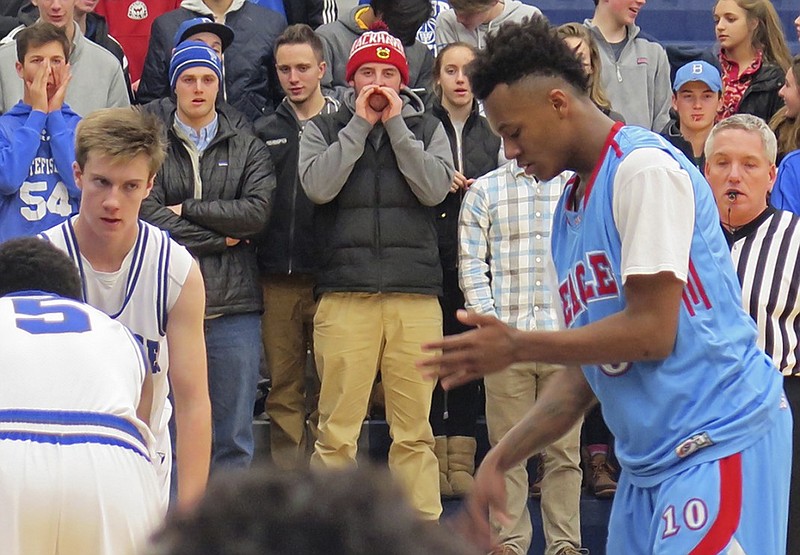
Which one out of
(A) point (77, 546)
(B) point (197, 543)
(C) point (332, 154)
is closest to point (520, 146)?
(A) point (77, 546)

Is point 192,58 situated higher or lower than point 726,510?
higher

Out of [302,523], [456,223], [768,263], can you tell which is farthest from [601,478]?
[302,523]

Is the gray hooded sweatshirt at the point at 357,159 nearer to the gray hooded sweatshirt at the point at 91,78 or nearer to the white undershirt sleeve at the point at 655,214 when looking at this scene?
the gray hooded sweatshirt at the point at 91,78

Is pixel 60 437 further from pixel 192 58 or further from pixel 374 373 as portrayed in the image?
pixel 192 58

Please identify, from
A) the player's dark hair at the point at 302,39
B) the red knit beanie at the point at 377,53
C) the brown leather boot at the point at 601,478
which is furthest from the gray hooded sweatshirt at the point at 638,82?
the brown leather boot at the point at 601,478

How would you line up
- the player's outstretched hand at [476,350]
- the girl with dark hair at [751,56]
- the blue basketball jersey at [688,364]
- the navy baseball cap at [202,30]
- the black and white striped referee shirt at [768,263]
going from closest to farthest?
the player's outstretched hand at [476,350] → the blue basketball jersey at [688,364] → the black and white striped referee shirt at [768,263] → the navy baseball cap at [202,30] → the girl with dark hair at [751,56]

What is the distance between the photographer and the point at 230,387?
7.04m

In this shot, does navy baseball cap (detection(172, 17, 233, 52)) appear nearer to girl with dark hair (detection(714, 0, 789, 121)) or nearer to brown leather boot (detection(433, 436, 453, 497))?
brown leather boot (detection(433, 436, 453, 497))

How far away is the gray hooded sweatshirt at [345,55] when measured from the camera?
8289 millimetres

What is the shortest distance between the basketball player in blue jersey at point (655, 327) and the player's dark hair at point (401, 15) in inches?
184

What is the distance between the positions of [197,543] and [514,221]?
6.15m

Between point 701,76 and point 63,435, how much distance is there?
16.9 ft

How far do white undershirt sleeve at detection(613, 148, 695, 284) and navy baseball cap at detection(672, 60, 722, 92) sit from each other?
4526 millimetres

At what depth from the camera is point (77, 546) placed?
379cm
